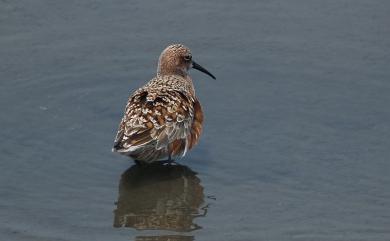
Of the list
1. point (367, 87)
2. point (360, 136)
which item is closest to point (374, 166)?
point (360, 136)

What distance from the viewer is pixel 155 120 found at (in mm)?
9539

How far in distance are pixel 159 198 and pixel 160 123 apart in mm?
813

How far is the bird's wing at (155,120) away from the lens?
30.6 ft

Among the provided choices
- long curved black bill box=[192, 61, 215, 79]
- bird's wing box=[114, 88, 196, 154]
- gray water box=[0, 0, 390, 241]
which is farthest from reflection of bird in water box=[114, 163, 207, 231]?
long curved black bill box=[192, 61, 215, 79]

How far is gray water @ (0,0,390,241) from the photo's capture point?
8617 millimetres

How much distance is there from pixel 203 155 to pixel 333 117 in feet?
5.31

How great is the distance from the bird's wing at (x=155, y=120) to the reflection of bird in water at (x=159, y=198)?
0.35 meters

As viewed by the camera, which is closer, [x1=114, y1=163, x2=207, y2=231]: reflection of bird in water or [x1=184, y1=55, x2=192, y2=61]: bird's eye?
[x1=114, y1=163, x2=207, y2=231]: reflection of bird in water

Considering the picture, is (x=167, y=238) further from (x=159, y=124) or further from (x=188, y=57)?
(x=188, y=57)

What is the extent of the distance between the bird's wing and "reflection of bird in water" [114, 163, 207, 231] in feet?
1.14

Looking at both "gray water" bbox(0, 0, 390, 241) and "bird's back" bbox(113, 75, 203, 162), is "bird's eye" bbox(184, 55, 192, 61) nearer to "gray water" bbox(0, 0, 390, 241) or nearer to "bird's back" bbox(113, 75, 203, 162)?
"gray water" bbox(0, 0, 390, 241)

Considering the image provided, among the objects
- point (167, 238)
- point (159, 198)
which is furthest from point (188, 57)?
point (167, 238)

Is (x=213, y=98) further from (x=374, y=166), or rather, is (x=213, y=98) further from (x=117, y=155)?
(x=374, y=166)

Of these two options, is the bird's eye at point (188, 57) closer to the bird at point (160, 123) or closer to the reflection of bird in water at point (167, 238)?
the bird at point (160, 123)
